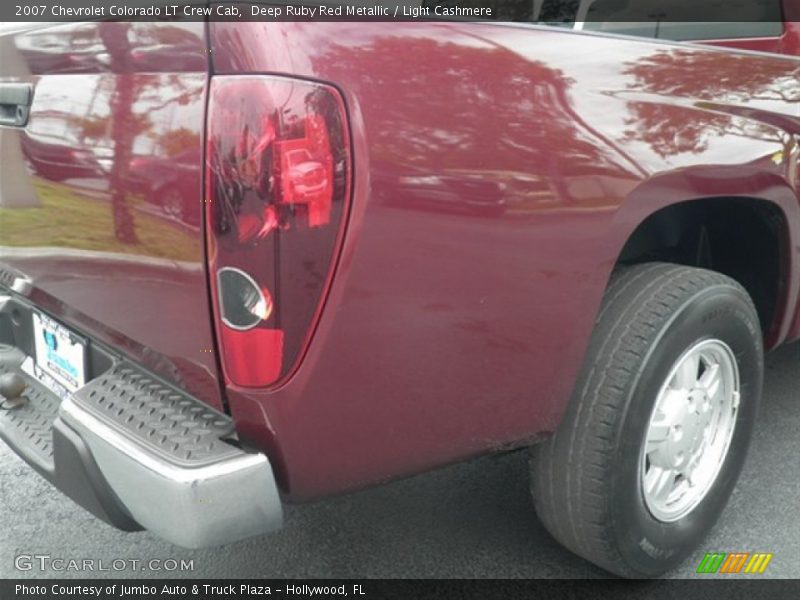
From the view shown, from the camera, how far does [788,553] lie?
8.39 ft

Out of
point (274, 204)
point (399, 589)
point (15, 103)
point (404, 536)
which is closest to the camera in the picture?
point (274, 204)

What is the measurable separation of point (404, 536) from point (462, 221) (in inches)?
52.9

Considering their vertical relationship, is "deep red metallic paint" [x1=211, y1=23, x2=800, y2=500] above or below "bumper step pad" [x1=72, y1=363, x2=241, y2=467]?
above

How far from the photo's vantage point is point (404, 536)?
2.65m

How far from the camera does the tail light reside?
1525 millimetres

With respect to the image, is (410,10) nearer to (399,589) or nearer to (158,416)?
(158,416)

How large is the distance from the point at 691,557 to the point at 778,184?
118 cm

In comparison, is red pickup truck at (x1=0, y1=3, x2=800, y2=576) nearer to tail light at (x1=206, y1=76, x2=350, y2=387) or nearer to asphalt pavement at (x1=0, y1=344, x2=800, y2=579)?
tail light at (x1=206, y1=76, x2=350, y2=387)

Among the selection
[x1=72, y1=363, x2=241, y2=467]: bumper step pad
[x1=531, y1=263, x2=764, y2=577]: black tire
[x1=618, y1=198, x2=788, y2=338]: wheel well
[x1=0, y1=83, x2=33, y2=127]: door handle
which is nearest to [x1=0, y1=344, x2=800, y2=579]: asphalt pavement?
[x1=531, y1=263, x2=764, y2=577]: black tire

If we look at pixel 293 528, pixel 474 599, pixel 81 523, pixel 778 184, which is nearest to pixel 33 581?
pixel 81 523

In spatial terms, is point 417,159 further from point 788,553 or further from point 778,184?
point 788,553

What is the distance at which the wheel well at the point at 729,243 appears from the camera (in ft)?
8.20

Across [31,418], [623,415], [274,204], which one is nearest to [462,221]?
[274,204]

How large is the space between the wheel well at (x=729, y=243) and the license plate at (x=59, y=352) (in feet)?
5.07
